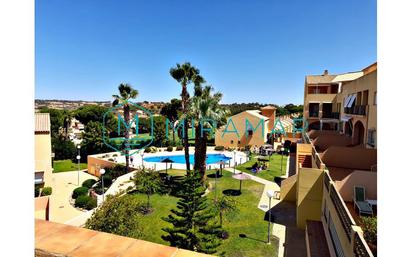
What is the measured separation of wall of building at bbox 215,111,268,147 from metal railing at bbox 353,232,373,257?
1364 inches

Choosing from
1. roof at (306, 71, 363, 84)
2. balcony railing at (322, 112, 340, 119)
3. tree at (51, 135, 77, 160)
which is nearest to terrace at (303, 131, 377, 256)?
balcony railing at (322, 112, 340, 119)

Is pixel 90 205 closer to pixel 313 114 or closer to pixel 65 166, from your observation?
pixel 65 166

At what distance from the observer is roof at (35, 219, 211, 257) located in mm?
1774

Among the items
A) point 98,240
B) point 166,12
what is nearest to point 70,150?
point 166,12

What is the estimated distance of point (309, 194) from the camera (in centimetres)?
1361

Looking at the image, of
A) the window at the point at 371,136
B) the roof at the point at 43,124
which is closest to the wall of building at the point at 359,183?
the window at the point at 371,136

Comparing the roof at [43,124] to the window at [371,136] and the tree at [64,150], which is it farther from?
the window at [371,136]

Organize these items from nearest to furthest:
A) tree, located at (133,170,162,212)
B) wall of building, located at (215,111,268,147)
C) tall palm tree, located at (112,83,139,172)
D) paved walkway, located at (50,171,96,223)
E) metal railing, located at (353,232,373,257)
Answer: metal railing, located at (353,232,373,257), paved walkway, located at (50,171,96,223), tree, located at (133,170,162,212), tall palm tree, located at (112,83,139,172), wall of building, located at (215,111,268,147)

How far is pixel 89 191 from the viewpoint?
22.9 m

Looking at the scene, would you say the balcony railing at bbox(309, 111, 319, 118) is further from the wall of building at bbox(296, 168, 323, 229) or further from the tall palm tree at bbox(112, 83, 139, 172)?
the wall of building at bbox(296, 168, 323, 229)

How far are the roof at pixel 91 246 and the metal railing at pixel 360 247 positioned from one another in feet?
16.7

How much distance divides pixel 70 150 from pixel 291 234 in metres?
37.5

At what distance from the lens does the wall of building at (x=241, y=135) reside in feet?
134
